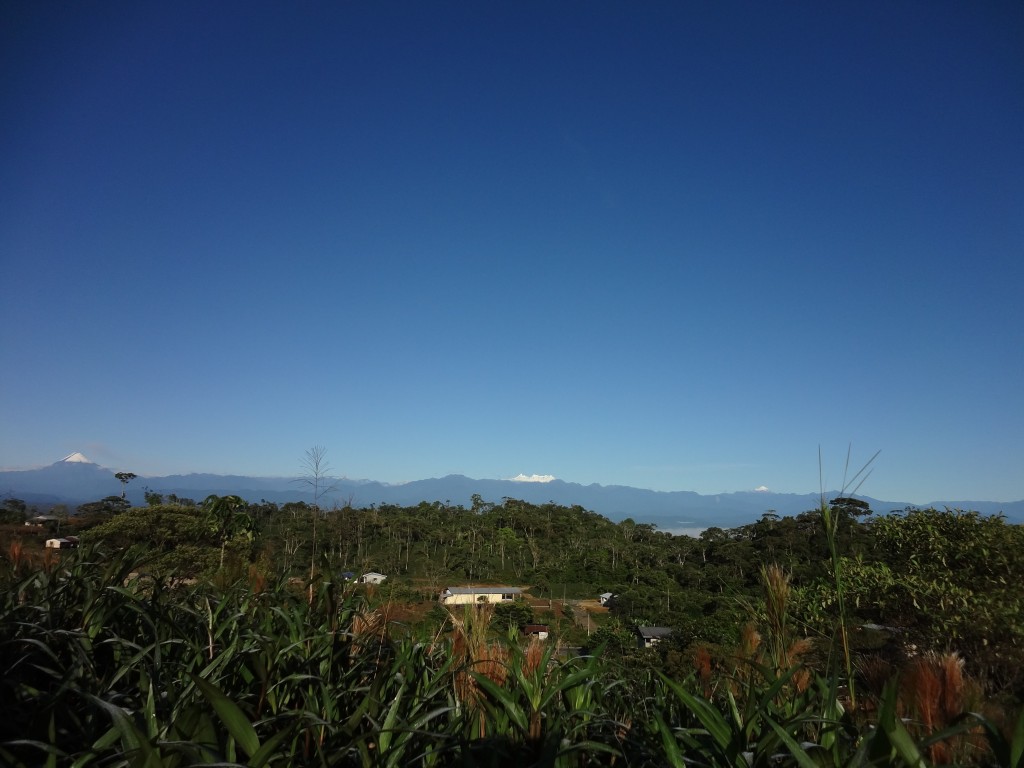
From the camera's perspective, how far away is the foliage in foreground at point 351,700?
1383 millimetres

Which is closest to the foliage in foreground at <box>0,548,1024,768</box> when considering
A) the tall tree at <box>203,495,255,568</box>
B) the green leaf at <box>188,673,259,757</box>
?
the green leaf at <box>188,673,259,757</box>

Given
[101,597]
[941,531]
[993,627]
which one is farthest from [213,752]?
[941,531]

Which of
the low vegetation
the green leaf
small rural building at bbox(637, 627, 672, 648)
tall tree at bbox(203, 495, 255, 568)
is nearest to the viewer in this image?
the green leaf

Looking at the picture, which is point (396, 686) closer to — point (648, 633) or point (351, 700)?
point (351, 700)

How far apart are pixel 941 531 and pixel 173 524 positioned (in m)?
26.3

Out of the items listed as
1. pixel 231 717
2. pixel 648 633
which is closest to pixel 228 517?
pixel 648 633

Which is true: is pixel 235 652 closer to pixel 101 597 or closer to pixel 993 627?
pixel 101 597

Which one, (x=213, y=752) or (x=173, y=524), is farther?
(x=173, y=524)

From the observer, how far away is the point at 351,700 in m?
2.27

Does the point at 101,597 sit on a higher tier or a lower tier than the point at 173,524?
higher

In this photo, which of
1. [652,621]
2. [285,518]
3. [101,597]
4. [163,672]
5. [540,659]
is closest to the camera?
[163,672]

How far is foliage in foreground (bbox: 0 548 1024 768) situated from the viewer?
1.38 m

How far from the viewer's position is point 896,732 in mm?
1314

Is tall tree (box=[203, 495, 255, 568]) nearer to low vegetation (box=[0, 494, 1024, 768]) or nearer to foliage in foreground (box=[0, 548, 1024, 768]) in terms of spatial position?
low vegetation (box=[0, 494, 1024, 768])
